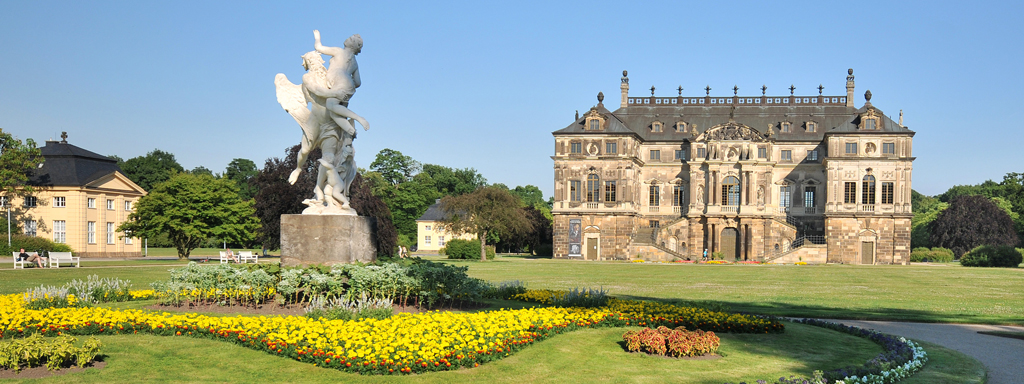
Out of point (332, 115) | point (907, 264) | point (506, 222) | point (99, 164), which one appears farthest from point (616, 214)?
point (332, 115)

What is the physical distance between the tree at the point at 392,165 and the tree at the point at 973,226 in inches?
2785

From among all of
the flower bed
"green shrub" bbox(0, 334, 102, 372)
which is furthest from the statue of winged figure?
the flower bed

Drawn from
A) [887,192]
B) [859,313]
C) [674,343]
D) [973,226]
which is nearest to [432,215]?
[887,192]

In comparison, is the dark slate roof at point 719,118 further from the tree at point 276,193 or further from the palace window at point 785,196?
the tree at point 276,193

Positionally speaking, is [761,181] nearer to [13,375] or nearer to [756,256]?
[756,256]

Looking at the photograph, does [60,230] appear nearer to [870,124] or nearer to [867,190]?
[867,190]

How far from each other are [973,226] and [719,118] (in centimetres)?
3214

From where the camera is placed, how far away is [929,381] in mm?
10562

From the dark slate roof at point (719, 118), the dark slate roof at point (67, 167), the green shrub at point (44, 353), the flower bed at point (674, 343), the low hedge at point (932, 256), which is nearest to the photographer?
the green shrub at point (44, 353)

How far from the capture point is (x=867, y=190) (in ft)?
220

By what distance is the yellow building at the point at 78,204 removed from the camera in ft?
180

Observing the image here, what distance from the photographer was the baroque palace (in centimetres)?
6644

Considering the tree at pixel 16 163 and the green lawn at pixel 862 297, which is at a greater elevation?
the tree at pixel 16 163

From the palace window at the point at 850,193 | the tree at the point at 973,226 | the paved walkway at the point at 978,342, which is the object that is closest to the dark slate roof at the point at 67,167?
the paved walkway at the point at 978,342
